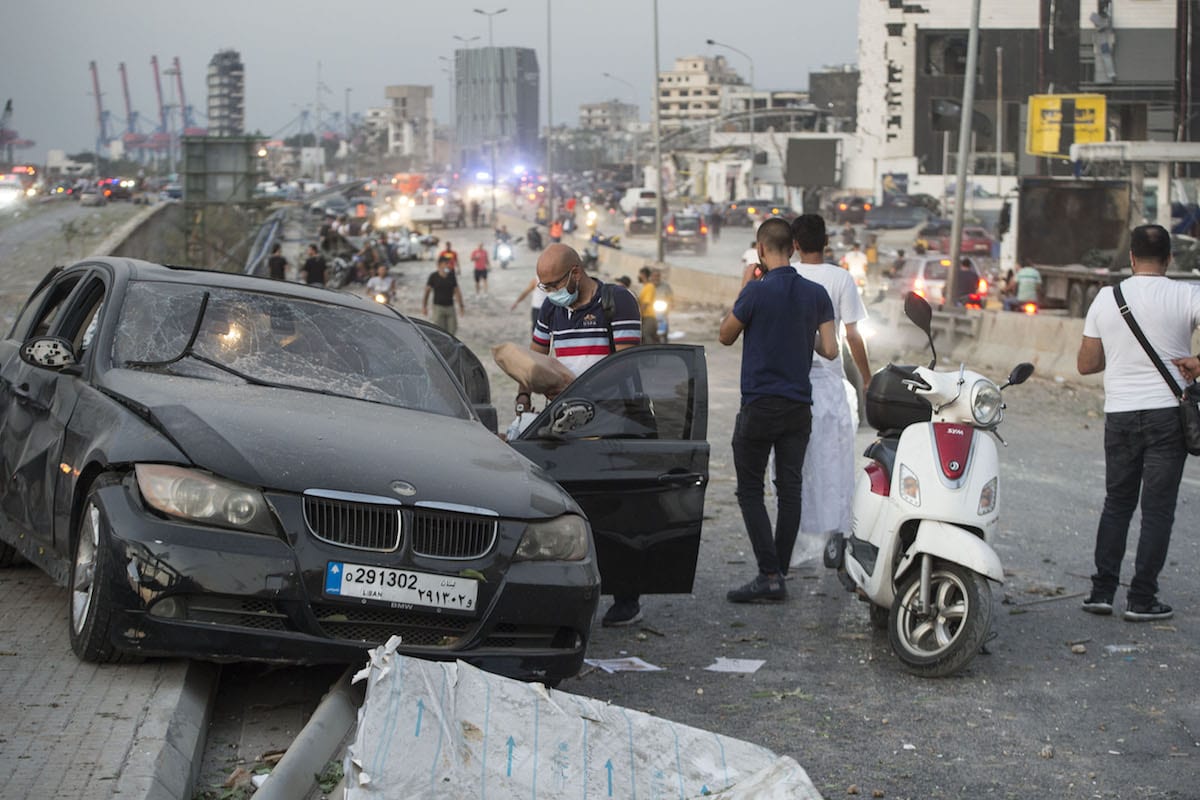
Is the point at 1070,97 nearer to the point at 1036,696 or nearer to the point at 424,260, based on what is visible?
the point at 424,260

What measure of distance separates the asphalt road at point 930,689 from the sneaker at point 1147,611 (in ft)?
0.17

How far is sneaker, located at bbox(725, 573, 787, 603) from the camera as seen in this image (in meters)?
8.07

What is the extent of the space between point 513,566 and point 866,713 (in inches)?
59.8

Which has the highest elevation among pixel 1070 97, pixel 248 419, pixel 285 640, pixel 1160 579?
pixel 1070 97

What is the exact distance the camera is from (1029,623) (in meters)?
7.79

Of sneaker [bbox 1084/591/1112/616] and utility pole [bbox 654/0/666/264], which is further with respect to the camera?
utility pole [bbox 654/0/666/264]

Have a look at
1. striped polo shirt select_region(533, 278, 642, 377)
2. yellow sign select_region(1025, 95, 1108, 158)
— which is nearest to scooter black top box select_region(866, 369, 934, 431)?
striped polo shirt select_region(533, 278, 642, 377)

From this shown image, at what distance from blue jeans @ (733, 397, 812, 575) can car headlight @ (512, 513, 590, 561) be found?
2.14m

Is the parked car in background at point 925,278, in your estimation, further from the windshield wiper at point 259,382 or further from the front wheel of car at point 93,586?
the front wheel of car at point 93,586

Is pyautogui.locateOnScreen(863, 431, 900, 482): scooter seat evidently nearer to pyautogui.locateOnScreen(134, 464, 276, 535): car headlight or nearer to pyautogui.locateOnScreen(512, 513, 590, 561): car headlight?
pyautogui.locateOnScreen(512, 513, 590, 561): car headlight

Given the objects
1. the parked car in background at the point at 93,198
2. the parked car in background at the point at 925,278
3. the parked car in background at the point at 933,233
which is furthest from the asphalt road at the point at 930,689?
the parked car in background at the point at 93,198

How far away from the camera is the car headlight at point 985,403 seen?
6.93 metres

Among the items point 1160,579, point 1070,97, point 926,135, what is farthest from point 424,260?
point 1160,579

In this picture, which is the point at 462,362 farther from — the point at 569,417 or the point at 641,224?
the point at 641,224
